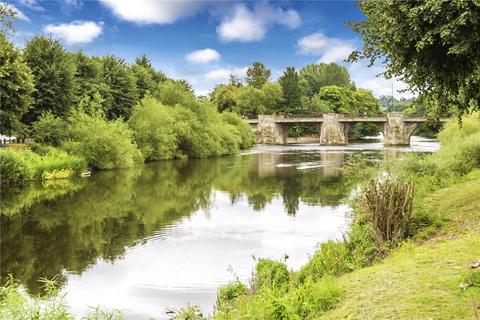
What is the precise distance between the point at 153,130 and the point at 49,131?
15.4 meters

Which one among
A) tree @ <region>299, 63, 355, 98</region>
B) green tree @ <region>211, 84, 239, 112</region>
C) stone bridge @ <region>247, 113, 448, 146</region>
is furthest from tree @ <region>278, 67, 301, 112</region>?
tree @ <region>299, 63, 355, 98</region>

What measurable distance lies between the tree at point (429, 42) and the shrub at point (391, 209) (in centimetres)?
328

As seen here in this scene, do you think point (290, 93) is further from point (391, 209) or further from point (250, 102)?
point (391, 209)

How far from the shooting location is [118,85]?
215 feet

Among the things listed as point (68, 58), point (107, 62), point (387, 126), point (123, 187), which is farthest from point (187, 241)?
point (387, 126)

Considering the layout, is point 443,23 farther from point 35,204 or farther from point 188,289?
point 35,204

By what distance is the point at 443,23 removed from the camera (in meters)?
12.0

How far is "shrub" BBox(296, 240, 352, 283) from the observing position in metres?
13.3

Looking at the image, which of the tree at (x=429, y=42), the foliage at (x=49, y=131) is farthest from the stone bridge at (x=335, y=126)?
the tree at (x=429, y=42)

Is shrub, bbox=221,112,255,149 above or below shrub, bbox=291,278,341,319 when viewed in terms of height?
above

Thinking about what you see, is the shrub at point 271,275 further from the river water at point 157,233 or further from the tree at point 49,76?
the tree at point 49,76

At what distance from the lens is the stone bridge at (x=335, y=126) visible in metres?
96.1

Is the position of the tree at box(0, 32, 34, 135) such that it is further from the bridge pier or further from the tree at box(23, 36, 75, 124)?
the bridge pier

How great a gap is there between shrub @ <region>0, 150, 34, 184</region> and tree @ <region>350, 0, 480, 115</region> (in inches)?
1167
